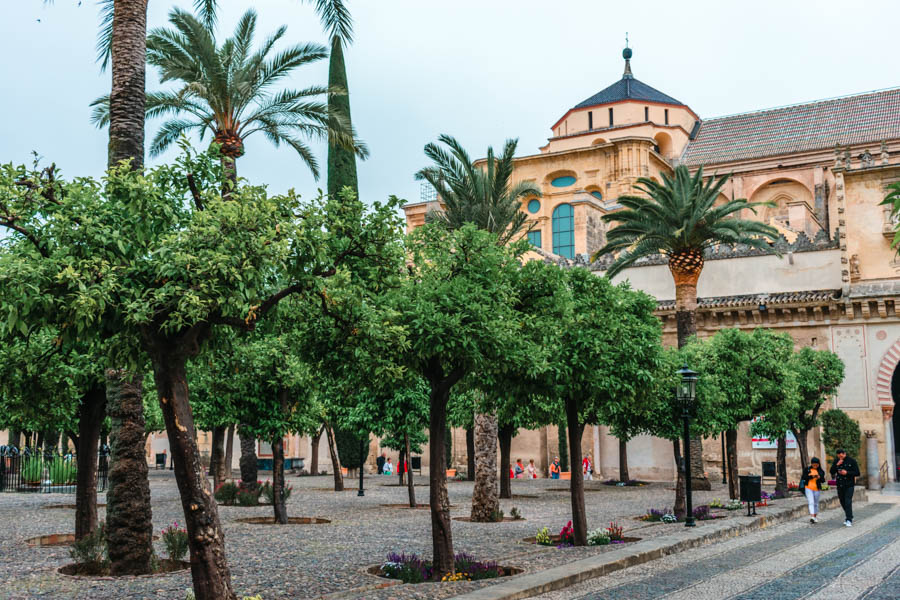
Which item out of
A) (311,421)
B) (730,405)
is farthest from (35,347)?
(730,405)

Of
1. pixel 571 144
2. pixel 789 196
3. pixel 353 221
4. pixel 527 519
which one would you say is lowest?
pixel 527 519

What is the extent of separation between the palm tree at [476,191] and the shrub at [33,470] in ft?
54.8

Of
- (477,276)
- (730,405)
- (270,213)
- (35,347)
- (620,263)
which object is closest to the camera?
(270,213)

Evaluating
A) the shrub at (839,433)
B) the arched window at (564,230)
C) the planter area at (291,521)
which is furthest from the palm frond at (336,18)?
the arched window at (564,230)

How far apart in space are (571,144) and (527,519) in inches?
1511

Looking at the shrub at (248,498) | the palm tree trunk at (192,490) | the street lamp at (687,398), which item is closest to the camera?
the palm tree trunk at (192,490)

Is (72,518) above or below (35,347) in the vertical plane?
below

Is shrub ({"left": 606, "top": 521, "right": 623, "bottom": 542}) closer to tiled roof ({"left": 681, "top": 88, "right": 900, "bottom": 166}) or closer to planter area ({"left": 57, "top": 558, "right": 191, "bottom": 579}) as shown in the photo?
planter area ({"left": 57, "top": 558, "right": 191, "bottom": 579})

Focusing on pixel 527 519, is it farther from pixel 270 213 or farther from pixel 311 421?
pixel 270 213

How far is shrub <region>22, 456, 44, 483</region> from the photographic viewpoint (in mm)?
28328

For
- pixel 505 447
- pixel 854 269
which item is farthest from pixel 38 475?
pixel 854 269

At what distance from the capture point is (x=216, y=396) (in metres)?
18.6

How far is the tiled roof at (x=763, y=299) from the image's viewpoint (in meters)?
32.7

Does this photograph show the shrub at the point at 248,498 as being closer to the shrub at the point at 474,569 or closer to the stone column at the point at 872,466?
the shrub at the point at 474,569
